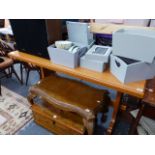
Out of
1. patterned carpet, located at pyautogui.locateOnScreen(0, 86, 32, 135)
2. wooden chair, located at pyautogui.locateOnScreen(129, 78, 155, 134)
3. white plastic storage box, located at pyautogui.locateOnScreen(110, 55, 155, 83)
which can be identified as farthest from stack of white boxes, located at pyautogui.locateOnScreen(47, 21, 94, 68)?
patterned carpet, located at pyautogui.locateOnScreen(0, 86, 32, 135)

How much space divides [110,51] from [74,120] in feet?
2.33

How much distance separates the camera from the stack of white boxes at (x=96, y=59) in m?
1.08

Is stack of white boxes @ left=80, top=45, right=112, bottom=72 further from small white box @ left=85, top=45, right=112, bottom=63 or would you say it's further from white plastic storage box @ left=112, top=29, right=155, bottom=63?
white plastic storage box @ left=112, top=29, right=155, bottom=63

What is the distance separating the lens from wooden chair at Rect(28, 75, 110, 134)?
124 centimetres


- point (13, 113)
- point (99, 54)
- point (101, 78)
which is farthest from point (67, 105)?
point (13, 113)

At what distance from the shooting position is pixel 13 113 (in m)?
1.86

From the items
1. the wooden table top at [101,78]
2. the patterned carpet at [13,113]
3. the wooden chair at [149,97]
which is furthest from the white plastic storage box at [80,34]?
the patterned carpet at [13,113]

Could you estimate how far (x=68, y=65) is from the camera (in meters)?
1.18

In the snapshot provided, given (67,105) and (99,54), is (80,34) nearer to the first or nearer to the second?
(99,54)

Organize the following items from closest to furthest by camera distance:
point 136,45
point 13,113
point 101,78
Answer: point 136,45
point 101,78
point 13,113

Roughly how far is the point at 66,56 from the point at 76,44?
0.21 m

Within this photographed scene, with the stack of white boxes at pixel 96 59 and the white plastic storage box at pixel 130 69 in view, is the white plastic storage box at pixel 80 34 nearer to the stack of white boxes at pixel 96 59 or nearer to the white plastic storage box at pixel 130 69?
the stack of white boxes at pixel 96 59

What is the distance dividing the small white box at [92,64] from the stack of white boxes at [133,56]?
9cm
